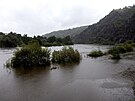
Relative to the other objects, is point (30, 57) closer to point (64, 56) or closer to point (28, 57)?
point (28, 57)

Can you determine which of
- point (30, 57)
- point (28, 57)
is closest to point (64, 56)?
point (30, 57)

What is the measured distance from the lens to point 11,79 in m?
15.9

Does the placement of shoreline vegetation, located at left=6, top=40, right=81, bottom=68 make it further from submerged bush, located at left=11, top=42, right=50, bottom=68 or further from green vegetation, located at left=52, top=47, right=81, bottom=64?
green vegetation, located at left=52, top=47, right=81, bottom=64

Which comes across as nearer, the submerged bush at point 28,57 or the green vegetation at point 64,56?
the submerged bush at point 28,57

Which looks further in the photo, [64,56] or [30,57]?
[64,56]

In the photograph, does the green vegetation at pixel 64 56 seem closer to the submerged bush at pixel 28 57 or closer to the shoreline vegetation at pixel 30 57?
the shoreline vegetation at pixel 30 57

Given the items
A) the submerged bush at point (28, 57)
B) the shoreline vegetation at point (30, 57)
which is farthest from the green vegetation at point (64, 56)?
the submerged bush at point (28, 57)

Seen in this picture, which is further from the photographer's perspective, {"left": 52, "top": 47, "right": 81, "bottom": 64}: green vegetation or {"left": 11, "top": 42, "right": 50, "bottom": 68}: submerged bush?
{"left": 52, "top": 47, "right": 81, "bottom": 64}: green vegetation

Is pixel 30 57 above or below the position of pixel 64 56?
above

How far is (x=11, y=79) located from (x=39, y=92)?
503cm

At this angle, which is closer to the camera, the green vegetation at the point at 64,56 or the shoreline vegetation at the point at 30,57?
the shoreline vegetation at the point at 30,57

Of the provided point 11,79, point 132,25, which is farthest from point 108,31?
point 11,79

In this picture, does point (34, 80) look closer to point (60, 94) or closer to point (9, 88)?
point (9, 88)

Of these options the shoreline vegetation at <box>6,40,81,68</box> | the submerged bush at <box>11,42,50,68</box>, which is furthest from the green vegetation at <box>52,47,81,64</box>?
the submerged bush at <box>11,42,50,68</box>
